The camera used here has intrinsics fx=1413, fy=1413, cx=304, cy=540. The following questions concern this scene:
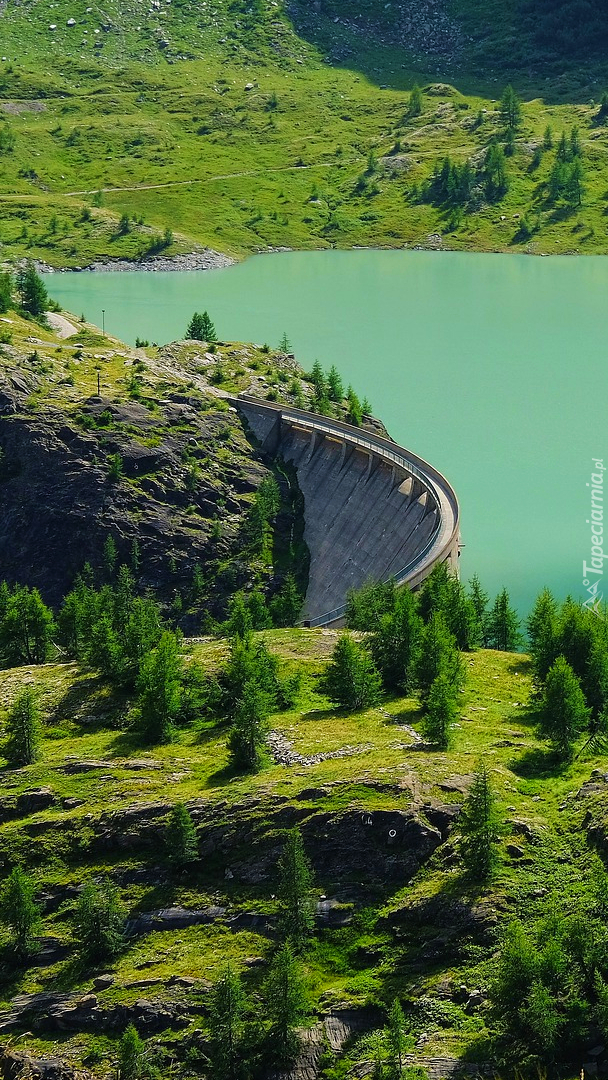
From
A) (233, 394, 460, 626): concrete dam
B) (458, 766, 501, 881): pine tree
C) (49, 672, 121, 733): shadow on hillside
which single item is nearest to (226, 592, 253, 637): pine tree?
(233, 394, 460, 626): concrete dam

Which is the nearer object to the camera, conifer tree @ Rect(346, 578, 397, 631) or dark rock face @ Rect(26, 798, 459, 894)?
dark rock face @ Rect(26, 798, 459, 894)

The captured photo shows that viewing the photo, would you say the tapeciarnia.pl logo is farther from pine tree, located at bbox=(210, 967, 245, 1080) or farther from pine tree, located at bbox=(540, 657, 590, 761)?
pine tree, located at bbox=(210, 967, 245, 1080)

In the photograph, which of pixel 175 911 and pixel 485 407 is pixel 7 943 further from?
pixel 485 407

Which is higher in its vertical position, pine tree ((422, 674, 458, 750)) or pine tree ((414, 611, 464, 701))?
pine tree ((414, 611, 464, 701))

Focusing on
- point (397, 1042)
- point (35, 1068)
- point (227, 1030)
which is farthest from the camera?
point (35, 1068)

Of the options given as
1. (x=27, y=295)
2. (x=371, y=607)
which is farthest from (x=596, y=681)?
(x=27, y=295)

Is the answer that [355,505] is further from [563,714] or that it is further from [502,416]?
[563,714]
